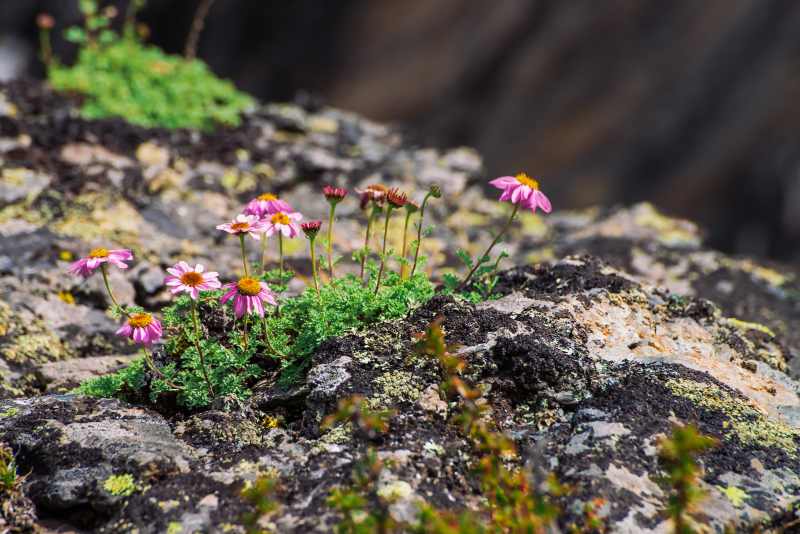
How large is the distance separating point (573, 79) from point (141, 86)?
205 inches

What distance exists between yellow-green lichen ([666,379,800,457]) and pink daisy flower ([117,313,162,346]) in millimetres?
1706

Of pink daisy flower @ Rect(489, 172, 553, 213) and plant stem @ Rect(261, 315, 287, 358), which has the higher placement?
pink daisy flower @ Rect(489, 172, 553, 213)

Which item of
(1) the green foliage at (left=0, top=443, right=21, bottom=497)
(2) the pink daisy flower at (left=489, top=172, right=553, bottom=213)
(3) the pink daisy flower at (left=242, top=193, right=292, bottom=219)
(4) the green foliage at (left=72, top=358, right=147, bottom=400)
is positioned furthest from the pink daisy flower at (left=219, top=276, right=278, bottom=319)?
(2) the pink daisy flower at (left=489, top=172, right=553, bottom=213)

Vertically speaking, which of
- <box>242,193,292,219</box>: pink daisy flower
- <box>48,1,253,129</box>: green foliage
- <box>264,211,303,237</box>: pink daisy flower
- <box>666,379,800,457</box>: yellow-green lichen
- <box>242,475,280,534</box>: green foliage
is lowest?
<box>242,475,280,534</box>: green foliage

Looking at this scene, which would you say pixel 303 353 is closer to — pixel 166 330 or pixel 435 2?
pixel 166 330

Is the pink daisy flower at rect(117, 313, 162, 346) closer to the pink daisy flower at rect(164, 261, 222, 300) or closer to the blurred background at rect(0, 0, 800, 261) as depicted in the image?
the pink daisy flower at rect(164, 261, 222, 300)

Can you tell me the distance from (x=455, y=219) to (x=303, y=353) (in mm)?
3022

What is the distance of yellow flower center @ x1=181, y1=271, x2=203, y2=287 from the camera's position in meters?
2.31

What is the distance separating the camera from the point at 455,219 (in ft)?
17.7

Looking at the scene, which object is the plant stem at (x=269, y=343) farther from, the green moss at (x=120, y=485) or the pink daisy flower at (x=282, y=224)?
the green moss at (x=120, y=485)

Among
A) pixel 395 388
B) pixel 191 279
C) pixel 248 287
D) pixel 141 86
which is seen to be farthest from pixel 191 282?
pixel 141 86

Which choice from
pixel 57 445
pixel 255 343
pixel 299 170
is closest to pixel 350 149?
pixel 299 170

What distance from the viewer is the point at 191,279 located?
91.4 inches

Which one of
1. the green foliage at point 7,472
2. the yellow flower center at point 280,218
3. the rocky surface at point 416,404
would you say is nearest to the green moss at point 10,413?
the rocky surface at point 416,404
